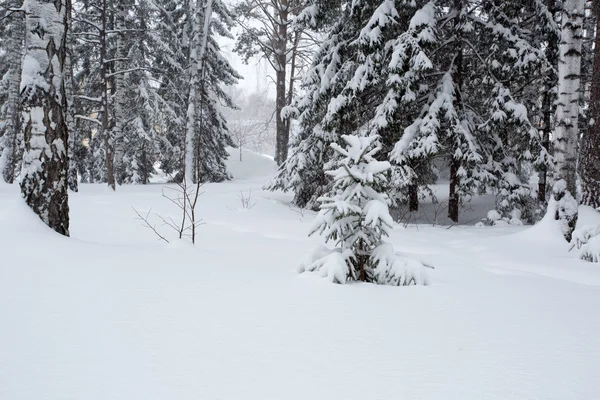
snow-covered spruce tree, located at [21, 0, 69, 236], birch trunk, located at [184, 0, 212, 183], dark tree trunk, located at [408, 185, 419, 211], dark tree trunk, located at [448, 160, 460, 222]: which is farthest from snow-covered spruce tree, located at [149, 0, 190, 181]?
snow-covered spruce tree, located at [21, 0, 69, 236]

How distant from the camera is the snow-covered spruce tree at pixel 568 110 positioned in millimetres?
5531

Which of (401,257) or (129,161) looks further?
(129,161)

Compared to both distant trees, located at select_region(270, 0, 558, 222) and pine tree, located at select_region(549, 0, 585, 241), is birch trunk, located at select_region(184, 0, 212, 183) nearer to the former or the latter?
distant trees, located at select_region(270, 0, 558, 222)

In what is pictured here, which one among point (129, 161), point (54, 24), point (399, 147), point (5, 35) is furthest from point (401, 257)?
point (5, 35)

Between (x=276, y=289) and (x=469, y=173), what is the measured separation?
6.65 meters

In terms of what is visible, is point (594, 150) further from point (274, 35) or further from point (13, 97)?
point (13, 97)

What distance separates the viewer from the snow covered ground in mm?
1548

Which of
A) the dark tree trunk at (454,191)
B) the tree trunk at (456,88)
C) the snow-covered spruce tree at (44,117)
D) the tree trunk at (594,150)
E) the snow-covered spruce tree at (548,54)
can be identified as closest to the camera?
the snow-covered spruce tree at (44,117)

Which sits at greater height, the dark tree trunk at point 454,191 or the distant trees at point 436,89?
the distant trees at point 436,89

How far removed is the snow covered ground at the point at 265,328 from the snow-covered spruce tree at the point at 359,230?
0.16 metres

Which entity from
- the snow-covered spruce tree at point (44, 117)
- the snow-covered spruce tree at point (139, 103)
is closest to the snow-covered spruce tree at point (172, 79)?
the snow-covered spruce tree at point (139, 103)

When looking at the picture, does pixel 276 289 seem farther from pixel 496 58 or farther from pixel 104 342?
pixel 496 58

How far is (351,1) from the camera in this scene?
8375mm

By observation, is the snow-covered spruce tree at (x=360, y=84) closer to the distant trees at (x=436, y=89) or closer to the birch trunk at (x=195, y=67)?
the distant trees at (x=436, y=89)
